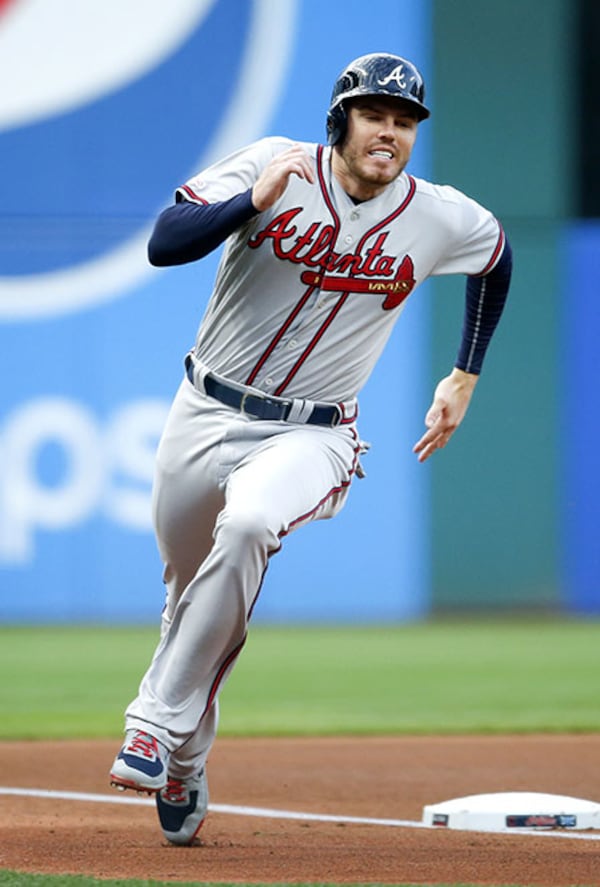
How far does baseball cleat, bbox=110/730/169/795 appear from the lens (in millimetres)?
3453

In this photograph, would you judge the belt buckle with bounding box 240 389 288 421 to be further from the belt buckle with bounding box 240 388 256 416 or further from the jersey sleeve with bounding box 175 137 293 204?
the jersey sleeve with bounding box 175 137 293 204

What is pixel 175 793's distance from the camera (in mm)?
3902

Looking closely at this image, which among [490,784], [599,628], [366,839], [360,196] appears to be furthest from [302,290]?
[599,628]

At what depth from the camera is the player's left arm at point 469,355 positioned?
422 centimetres

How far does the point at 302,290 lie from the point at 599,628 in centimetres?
754

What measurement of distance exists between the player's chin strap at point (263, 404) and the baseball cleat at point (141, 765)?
81cm

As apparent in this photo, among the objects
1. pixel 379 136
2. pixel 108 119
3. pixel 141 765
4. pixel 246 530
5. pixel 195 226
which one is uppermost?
pixel 108 119

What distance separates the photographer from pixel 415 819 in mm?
4410

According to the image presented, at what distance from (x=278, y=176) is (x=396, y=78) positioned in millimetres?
491

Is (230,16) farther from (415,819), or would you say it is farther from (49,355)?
(415,819)

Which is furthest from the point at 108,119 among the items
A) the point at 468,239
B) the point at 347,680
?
the point at 468,239

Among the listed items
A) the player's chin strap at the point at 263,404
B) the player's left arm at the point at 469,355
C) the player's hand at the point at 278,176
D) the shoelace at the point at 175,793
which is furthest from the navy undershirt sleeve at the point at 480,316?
the shoelace at the point at 175,793

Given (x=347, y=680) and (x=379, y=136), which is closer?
(x=379, y=136)

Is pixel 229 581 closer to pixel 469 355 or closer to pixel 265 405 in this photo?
pixel 265 405
